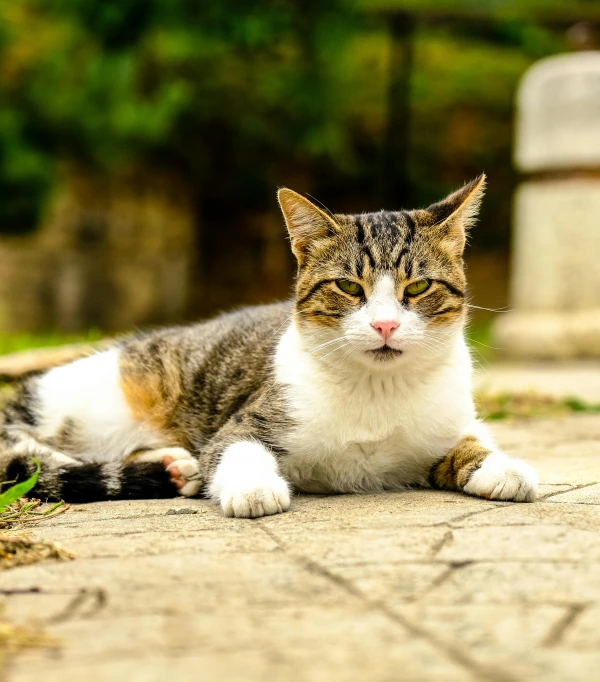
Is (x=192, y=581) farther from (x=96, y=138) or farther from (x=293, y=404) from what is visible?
(x=96, y=138)

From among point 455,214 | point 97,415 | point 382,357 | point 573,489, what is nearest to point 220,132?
point 97,415

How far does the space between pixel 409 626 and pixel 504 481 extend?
1.18 meters

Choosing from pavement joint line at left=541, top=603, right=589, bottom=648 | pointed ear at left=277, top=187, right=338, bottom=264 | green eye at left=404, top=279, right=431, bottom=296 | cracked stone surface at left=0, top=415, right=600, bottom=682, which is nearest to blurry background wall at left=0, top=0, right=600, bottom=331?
pointed ear at left=277, top=187, right=338, bottom=264

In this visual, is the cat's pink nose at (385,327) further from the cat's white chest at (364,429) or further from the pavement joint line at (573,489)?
the pavement joint line at (573,489)

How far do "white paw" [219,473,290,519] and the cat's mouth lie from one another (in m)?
0.51

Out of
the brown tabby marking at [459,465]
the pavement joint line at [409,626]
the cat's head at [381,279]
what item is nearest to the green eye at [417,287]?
the cat's head at [381,279]

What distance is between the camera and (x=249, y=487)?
256 cm

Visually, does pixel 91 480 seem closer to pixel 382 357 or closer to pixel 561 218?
pixel 382 357

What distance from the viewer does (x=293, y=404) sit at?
Answer: 297 centimetres

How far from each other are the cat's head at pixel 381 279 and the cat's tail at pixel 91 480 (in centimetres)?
72

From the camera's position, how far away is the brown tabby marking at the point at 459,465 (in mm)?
2842

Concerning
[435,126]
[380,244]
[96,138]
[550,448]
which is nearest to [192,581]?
[380,244]

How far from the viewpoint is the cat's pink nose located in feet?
8.84

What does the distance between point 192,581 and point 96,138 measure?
9958mm
